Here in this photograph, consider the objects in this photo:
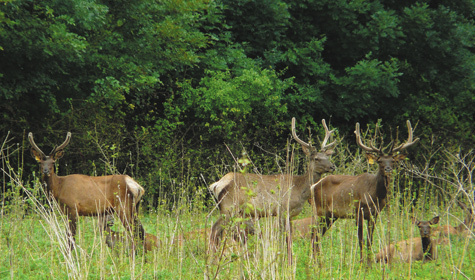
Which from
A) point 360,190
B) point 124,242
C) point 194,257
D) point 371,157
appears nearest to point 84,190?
point 124,242

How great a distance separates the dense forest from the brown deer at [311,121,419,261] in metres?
1.86

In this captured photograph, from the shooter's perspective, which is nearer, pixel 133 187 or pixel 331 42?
pixel 133 187

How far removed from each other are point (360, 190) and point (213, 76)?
316 inches

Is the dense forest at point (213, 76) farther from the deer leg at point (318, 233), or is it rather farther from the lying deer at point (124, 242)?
the deer leg at point (318, 233)

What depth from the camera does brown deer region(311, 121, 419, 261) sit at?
25.4 feet

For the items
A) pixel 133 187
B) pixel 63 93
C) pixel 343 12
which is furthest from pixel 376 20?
pixel 133 187

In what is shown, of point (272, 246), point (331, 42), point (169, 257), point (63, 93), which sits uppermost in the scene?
point (331, 42)

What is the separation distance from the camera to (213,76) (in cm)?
1545

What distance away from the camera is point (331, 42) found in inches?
726

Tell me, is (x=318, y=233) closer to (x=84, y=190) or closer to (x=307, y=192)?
(x=307, y=192)

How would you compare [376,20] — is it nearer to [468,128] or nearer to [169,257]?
[468,128]

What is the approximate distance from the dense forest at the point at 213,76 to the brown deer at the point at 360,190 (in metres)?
1.86

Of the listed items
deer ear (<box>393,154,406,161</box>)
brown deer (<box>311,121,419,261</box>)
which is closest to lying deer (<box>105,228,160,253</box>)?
brown deer (<box>311,121,419,261</box>)

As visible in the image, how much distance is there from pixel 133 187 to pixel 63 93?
4921mm
